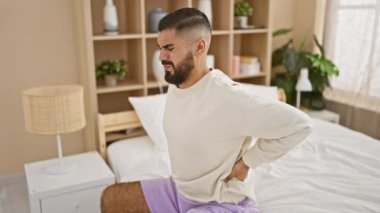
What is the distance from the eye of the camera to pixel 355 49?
110 inches

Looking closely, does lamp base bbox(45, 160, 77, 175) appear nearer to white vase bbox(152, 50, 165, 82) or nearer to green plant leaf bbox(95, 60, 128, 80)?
green plant leaf bbox(95, 60, 128, 80)

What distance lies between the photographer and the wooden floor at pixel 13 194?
2383 millimetres

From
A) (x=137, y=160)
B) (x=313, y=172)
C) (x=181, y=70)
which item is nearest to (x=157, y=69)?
(x=137, y=160)

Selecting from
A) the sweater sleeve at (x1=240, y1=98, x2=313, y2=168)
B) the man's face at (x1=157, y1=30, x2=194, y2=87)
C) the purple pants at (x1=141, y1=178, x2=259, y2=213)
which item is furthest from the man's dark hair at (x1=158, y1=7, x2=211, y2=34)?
the purple pants at (x1=141, y1=178, x2=259, y2=213)

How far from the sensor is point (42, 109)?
184 centimetres

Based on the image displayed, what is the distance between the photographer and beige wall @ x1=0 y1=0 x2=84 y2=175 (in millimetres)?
2426

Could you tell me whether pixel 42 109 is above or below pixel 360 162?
above

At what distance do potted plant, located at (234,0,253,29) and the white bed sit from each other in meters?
1.01

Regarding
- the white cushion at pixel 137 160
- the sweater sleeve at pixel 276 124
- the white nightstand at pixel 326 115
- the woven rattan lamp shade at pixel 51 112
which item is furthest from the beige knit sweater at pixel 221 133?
the white nightstand at pixel 326 115

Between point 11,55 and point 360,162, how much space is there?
2.32 metres

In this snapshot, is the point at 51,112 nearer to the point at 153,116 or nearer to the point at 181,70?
the point at 153,116

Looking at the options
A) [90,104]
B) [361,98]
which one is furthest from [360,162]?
[90,104]

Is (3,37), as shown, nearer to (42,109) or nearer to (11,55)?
(11,55)

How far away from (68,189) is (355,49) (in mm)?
2339
